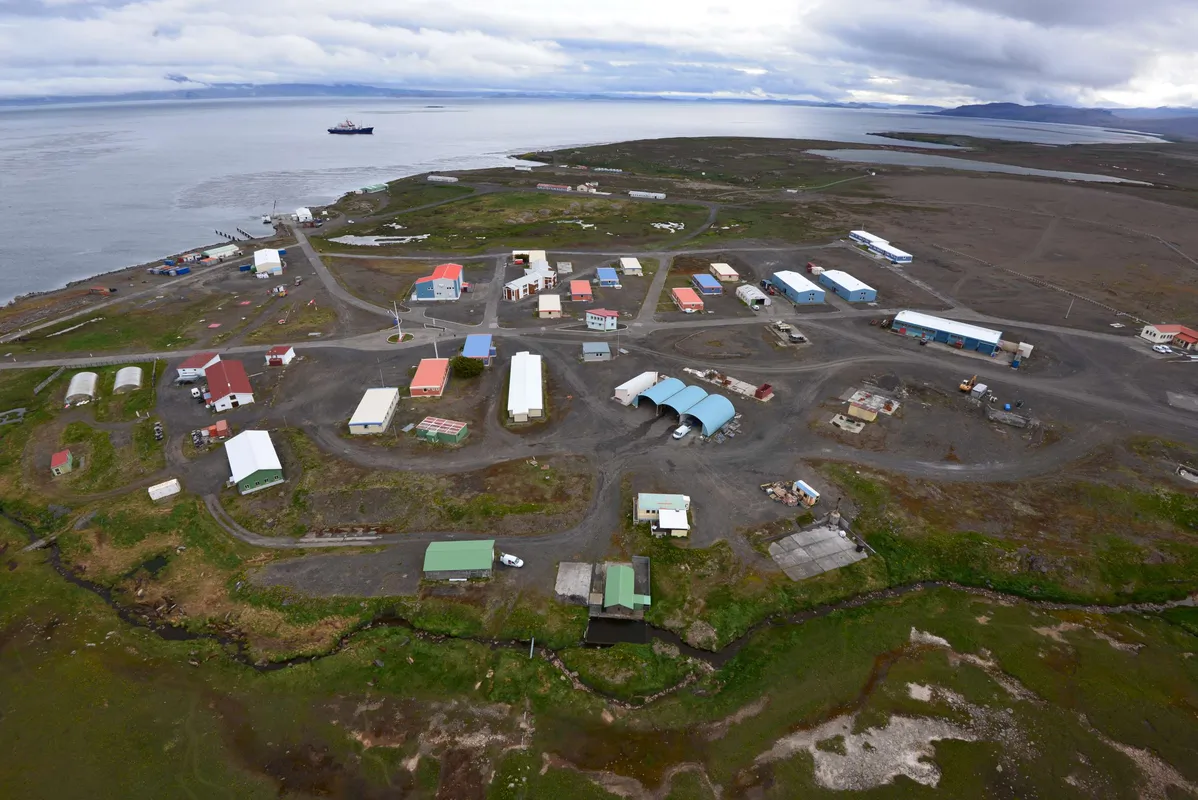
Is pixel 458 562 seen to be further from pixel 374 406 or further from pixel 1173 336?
pixel 1173 336

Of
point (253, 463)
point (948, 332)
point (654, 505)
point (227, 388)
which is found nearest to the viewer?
point (654, 505)

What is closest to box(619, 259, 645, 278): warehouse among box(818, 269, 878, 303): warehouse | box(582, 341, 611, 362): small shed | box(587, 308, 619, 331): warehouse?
box(587, 308, 619, 331): warehouse

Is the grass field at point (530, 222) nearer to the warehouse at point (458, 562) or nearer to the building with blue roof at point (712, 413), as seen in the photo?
the building with blue roof at point (712, 413)

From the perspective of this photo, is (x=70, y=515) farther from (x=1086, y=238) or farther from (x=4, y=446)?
(x=1086, y=238)

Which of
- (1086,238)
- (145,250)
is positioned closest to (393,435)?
(145,250)

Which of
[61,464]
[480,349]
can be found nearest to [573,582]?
[480,349]

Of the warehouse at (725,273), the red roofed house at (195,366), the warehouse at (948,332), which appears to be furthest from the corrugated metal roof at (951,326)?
the red roofed house at (195,366)
